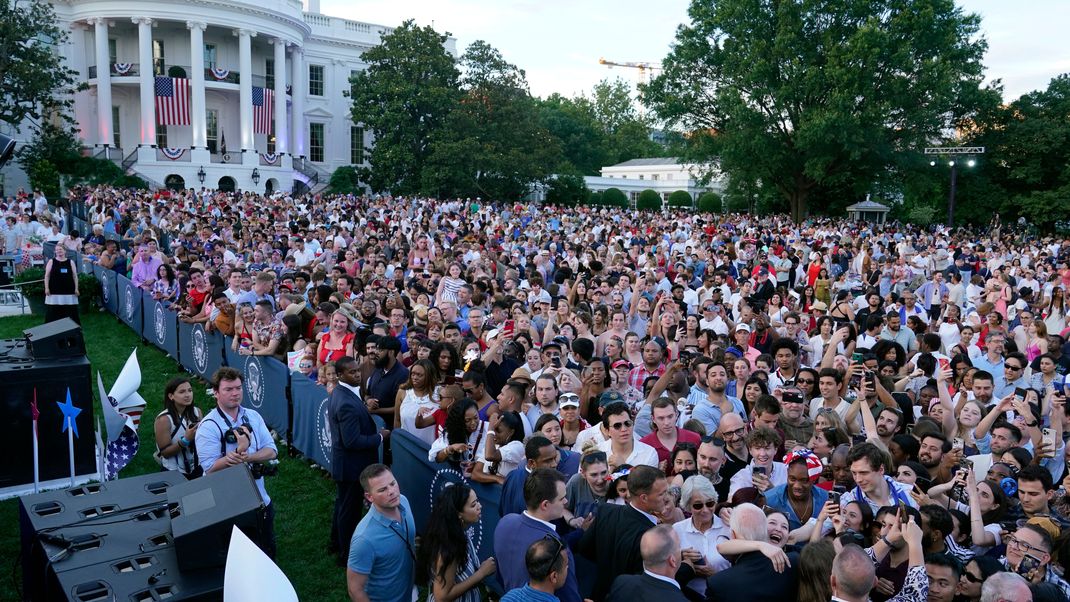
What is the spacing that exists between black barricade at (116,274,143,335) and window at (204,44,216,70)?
39.4 metres

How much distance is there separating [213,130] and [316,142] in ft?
26.3

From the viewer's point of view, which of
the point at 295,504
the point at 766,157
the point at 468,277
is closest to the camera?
the point at 295,504

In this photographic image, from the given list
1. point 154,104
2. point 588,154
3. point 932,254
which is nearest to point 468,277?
point 932,254

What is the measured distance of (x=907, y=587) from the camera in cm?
420

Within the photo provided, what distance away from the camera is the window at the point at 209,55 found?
50.4m

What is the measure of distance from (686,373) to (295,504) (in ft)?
13.6

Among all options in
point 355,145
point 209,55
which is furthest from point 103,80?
point 355,145

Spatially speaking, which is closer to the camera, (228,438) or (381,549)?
(381,549)

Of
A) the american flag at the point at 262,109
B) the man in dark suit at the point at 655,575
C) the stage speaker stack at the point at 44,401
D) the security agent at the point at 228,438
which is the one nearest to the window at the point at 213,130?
the american flag at the point at 262,109

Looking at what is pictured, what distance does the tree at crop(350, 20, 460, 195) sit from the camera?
4684 centimetres

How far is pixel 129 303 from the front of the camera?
15.2 metres

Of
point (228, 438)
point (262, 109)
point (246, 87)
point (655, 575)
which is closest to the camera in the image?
point (655, 575)

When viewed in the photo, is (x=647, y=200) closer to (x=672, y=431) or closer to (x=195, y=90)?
(x=195, y=90)

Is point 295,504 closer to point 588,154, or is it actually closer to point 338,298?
point 338,298
